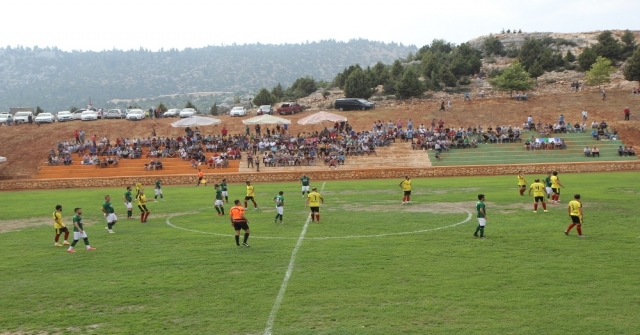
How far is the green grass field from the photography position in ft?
46.7

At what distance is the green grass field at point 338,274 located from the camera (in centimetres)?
1423

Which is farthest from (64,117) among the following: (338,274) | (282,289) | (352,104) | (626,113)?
(282,289)

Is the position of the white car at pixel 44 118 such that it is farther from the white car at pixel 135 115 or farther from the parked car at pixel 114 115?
the white car at pixel 135 115

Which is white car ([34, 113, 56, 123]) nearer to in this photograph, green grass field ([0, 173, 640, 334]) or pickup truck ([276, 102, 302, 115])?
pickup truck ([276, 102, 302, 115])

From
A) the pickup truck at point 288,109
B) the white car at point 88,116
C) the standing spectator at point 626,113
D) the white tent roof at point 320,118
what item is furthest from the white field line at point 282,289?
the white car at point 88,116

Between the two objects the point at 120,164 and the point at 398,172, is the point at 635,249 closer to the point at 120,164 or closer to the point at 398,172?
the point at 398,172

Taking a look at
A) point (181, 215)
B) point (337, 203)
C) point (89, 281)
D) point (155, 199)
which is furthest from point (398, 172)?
point (89, 281)

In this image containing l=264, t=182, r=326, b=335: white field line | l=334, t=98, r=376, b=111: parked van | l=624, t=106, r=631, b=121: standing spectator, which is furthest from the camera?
l=334, t=98, r=376, b=111: parked van

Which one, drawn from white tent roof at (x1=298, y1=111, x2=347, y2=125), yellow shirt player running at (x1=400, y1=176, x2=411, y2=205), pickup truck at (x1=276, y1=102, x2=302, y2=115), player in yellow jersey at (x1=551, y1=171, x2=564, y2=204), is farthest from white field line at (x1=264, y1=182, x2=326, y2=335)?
pickup truck at (x1=276, y1=102, x2=302, y2=115)

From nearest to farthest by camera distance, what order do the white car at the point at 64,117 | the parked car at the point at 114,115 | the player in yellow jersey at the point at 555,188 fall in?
the player in yellow jersey at the point at 555,188
the white car at the point at 64,117
the parked car at the point at 114,115

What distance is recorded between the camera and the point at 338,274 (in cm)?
1825

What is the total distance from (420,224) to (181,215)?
Answer: 467 inches

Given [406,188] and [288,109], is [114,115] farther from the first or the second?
[406,188]

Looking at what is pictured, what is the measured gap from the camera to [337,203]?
113 ft
